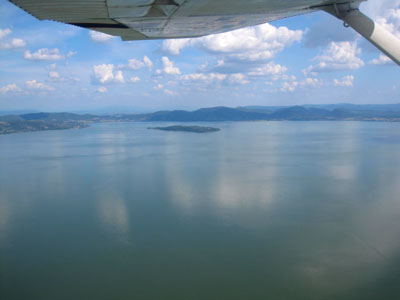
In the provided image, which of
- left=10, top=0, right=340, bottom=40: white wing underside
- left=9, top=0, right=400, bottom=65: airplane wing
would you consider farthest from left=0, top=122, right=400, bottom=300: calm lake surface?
left=10, top=0, right=340, bottom=40: white wing underside

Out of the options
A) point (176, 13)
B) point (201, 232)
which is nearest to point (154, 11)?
point (176, 13)

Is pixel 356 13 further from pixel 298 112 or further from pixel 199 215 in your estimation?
pixel 298 112

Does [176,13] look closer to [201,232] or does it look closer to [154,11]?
[154,11]

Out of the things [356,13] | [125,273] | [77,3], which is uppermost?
[356,13]

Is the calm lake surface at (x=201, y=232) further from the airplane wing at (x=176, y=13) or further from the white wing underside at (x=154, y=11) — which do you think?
the white wing underside at (x=154, y=11)

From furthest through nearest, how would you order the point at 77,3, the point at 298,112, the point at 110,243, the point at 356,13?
1. the point at 298,112
2. the point at 110,243
3. the point at 356,13
4. the point at 77,3

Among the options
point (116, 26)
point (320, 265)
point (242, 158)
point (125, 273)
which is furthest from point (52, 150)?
point (116, 26)

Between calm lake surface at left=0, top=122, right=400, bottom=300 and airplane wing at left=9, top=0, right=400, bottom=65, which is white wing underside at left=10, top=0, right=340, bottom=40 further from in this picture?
calm lake surface at left=0, top=122, right=400, bottom=300

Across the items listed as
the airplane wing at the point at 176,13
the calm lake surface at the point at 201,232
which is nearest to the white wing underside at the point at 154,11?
the airplane wing at the point at 176,13
